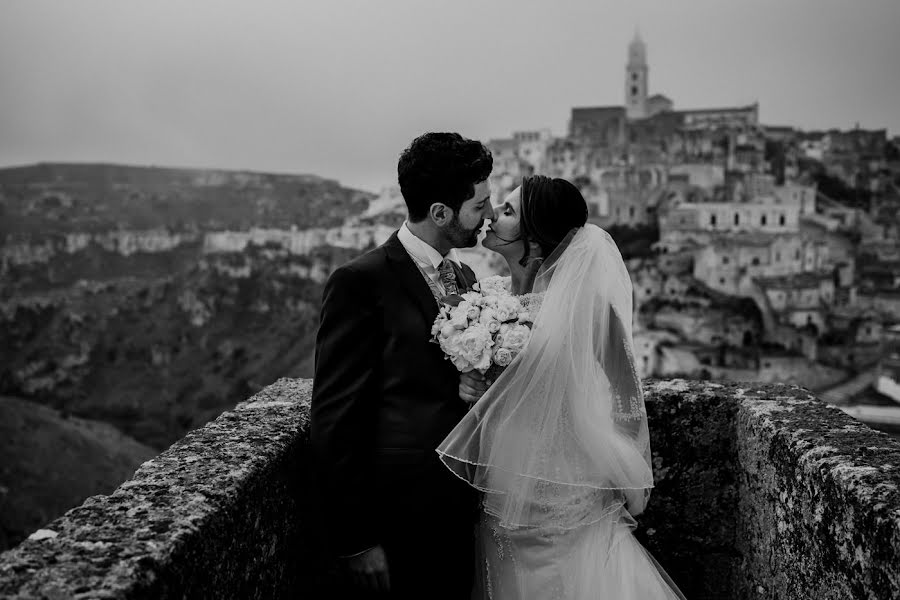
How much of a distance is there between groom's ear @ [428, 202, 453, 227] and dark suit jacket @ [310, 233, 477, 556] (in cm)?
22

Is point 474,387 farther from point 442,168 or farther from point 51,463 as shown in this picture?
point 51,463

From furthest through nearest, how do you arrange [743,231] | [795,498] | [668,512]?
[743,231]
[668,512]
[795,498]

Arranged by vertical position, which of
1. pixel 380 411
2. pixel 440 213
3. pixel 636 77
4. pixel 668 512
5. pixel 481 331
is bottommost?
pixel 668 512

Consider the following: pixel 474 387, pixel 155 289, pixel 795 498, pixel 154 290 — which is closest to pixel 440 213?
pixel 474 387

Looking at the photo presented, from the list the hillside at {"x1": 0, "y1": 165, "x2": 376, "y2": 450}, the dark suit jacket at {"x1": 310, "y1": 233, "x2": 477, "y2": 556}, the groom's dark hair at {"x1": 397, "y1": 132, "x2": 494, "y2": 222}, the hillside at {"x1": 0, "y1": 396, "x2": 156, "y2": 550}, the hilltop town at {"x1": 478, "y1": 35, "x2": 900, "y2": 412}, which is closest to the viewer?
the dark suit jacket at {"x1": 310, "y1": 233, "x2": 477, "y2": 556}

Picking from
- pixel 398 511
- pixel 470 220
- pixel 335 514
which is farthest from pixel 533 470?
pixel 470 220

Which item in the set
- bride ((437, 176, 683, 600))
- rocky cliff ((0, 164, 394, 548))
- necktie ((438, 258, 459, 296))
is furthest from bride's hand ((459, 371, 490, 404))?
rocky cliff ((0, 164, 394, 548))

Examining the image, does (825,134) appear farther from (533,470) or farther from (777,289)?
(533,470)

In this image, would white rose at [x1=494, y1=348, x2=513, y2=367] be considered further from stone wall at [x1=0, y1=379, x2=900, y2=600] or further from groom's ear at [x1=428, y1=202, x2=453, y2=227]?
stone wall at [x1=0, y1=379, x2=900, y2=600]

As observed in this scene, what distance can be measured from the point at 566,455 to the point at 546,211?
0.91 m

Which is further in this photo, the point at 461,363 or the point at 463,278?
the point at 463,278

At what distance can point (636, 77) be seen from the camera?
338 ft

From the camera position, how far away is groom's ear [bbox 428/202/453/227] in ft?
9.32

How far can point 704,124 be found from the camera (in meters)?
88.6
